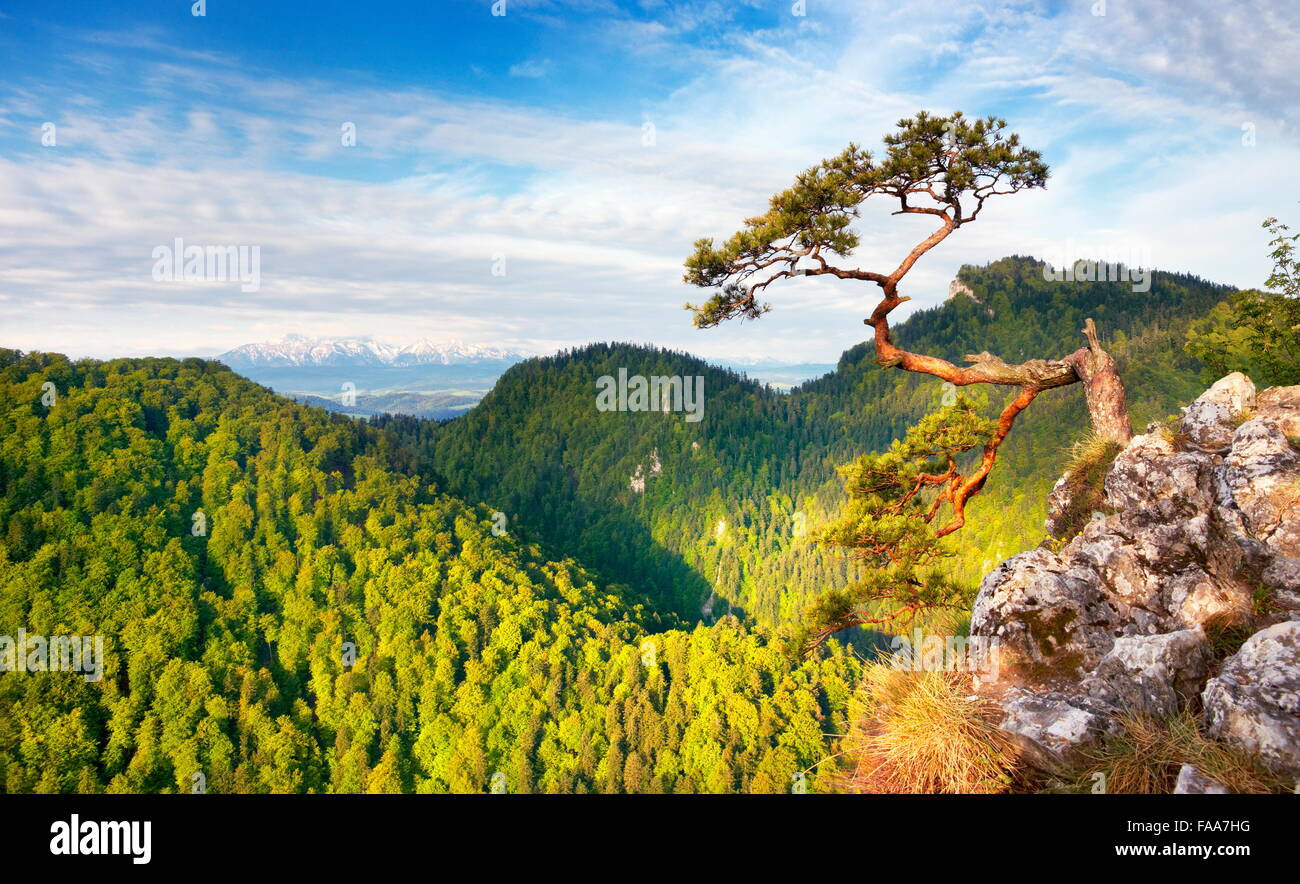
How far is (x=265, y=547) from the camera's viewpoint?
128 metres

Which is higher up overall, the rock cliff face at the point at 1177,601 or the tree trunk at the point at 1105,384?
the tree trunk at the point at 1105,384

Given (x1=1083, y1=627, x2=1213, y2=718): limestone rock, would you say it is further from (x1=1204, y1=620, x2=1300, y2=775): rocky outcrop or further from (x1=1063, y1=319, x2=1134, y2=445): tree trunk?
(x1=1063, y1=319, x2=1134, y2=445): tree trunk

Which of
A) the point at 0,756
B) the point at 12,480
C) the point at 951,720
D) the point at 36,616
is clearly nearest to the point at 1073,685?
the point at 951,720

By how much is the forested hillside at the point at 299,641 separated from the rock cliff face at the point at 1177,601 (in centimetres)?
8488

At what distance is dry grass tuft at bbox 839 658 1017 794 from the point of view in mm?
7008

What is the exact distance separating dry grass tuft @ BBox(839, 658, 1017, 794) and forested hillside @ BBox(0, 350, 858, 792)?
8736 centimetres

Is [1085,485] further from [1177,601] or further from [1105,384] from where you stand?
[1177,601]

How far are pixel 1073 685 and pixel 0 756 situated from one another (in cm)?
12056

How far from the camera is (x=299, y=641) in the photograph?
4577 inches

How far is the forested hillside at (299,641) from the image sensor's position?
97.4 m

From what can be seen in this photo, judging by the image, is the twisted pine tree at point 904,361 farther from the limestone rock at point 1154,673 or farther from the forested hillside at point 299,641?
the forested hillside at point 299,641

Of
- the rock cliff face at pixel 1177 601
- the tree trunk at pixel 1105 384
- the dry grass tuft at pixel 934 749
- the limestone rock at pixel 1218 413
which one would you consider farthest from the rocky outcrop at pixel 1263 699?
the tree trunk at pixel 1105 384

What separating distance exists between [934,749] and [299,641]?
129409 mm
